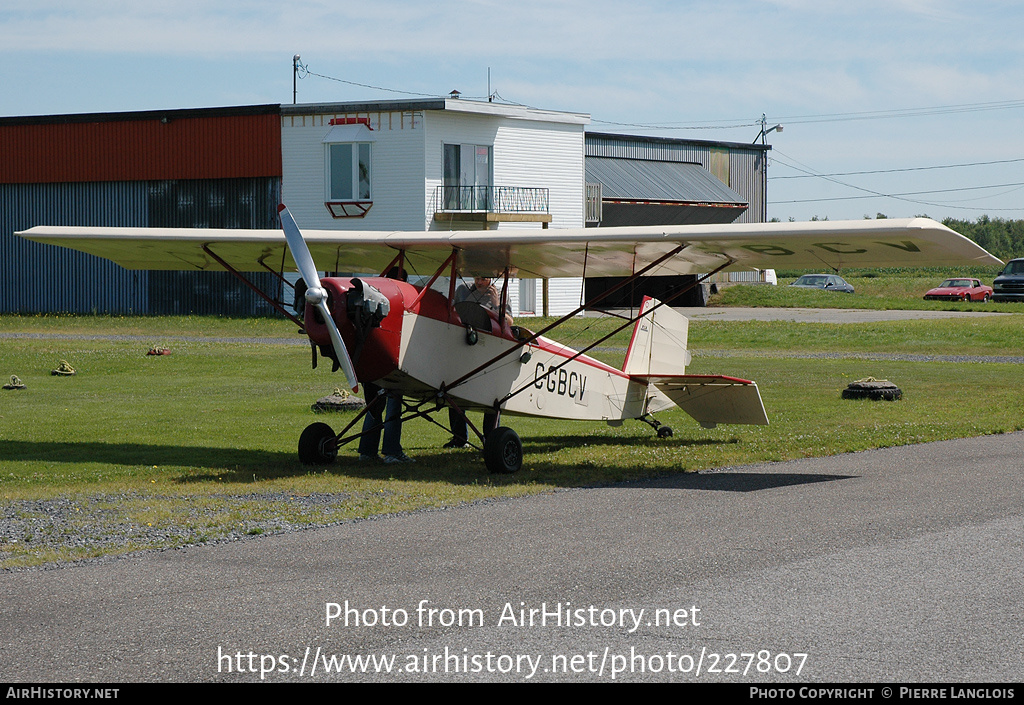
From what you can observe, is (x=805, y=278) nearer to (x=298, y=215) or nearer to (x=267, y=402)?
(x=298, y=215)

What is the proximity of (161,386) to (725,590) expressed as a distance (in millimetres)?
17686

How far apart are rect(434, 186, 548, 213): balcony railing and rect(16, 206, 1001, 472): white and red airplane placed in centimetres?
2956

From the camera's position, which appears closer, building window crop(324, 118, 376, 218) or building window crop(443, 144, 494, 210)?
building window crop(324, 118, 376, 218)

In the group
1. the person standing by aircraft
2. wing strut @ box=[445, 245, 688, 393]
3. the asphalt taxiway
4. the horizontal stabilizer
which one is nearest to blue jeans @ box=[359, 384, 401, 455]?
the person standing by aircraft

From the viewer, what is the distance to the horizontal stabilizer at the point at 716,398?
48.5ft

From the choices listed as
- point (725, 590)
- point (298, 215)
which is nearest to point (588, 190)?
point (298, 215)

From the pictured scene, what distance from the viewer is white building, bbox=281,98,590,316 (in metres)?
45.4

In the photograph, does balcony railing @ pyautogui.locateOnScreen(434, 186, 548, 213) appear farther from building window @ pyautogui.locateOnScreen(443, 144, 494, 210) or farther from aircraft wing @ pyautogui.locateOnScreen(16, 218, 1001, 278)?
aircraft wing @ pyautogui.locateOnScreen(16, 218, 1001, 278)

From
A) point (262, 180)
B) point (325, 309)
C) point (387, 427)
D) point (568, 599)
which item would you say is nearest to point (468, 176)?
point (262, 180)

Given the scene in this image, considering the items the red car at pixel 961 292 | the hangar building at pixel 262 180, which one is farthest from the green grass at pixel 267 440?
the red car at pixel 961 292

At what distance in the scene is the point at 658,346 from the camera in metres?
16.6

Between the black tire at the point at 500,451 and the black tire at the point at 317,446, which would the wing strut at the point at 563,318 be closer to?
the black tire at the point at 500,451

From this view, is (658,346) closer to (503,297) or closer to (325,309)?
(503,297)

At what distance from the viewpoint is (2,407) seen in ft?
61.8
